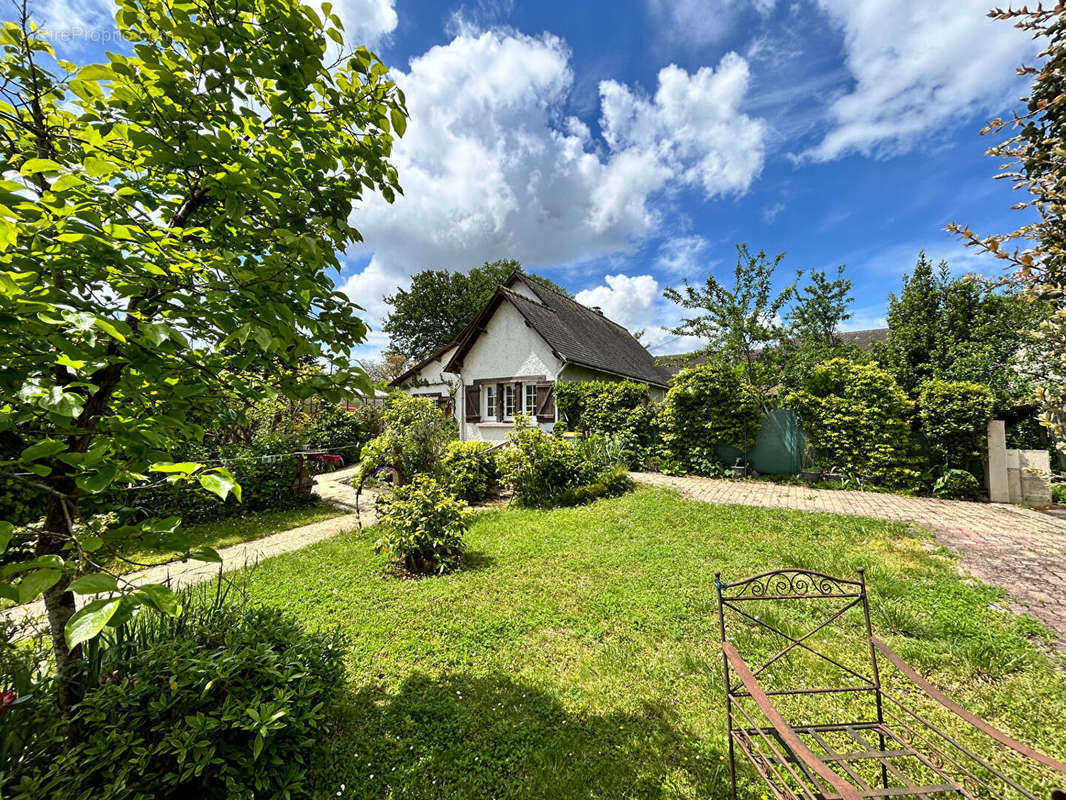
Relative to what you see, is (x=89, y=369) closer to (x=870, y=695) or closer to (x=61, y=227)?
(x=61, y=227)

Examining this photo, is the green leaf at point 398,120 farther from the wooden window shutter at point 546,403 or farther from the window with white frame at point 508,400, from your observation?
the window with white frame at point 508,400

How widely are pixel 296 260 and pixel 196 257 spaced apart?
0.35m

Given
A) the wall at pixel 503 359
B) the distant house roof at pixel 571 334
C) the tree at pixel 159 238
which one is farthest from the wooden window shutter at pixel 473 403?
the tree at pixel 159 238

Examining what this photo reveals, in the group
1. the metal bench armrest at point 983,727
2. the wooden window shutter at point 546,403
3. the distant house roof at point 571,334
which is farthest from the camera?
the distant house roof at point 571,334

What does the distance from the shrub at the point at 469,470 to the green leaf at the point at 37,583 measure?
7.44 meters

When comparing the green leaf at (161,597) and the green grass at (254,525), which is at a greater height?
the green leaf at (161,597)

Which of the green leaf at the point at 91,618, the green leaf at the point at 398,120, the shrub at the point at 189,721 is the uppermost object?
the green leaf at the point at 398,120

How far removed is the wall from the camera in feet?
44.3

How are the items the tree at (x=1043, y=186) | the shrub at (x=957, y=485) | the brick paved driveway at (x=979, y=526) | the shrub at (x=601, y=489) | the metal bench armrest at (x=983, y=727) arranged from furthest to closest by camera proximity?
the shrub at (x=601, y=489)
the shrub at (x=957, y=485)
the brick paved driveway at (x=979, y=526)
the tree at (x=1043, y=186)
the metal bench armrest at (x=983, y=727)

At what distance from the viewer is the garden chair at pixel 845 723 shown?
5.44ft

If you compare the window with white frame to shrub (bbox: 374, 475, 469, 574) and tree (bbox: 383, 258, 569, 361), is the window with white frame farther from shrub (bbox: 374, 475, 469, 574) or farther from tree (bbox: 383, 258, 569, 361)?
tree (bbox: 383, 258, 569, 361)

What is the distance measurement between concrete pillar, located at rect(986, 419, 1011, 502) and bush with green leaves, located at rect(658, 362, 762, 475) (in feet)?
13.5

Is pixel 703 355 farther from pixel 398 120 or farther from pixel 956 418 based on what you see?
pixel 398 120

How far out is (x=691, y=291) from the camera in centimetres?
1286
